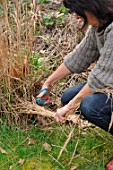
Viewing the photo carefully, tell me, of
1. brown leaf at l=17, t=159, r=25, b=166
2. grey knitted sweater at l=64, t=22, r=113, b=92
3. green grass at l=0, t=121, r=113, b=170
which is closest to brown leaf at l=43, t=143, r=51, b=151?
green grass at l=0, t=121, r=113, b=170

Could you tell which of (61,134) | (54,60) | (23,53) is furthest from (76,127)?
(54,60)

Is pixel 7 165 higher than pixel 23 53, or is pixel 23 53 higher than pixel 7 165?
pixel 23 53

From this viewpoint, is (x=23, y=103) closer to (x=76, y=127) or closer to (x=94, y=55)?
→ (x=76, y=127)

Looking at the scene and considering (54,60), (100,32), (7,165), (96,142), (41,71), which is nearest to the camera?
(100,32)

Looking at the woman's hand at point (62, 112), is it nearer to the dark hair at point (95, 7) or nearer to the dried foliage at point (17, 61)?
the dried foliage at point (17, 61)

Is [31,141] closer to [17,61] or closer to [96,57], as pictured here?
[17,61]

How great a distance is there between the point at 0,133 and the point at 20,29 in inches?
30.7

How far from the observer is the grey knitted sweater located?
2363 millimetres

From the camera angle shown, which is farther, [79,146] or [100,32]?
[79,146]

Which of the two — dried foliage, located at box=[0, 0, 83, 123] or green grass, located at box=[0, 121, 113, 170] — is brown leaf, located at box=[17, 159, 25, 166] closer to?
green grass, located at box=[0, 121, 113, 170]

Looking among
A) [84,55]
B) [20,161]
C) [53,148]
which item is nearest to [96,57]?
[84,55]

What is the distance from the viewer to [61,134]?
2898 mm

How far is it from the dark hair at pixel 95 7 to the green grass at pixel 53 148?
0.85m

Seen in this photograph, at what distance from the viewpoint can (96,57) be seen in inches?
111
